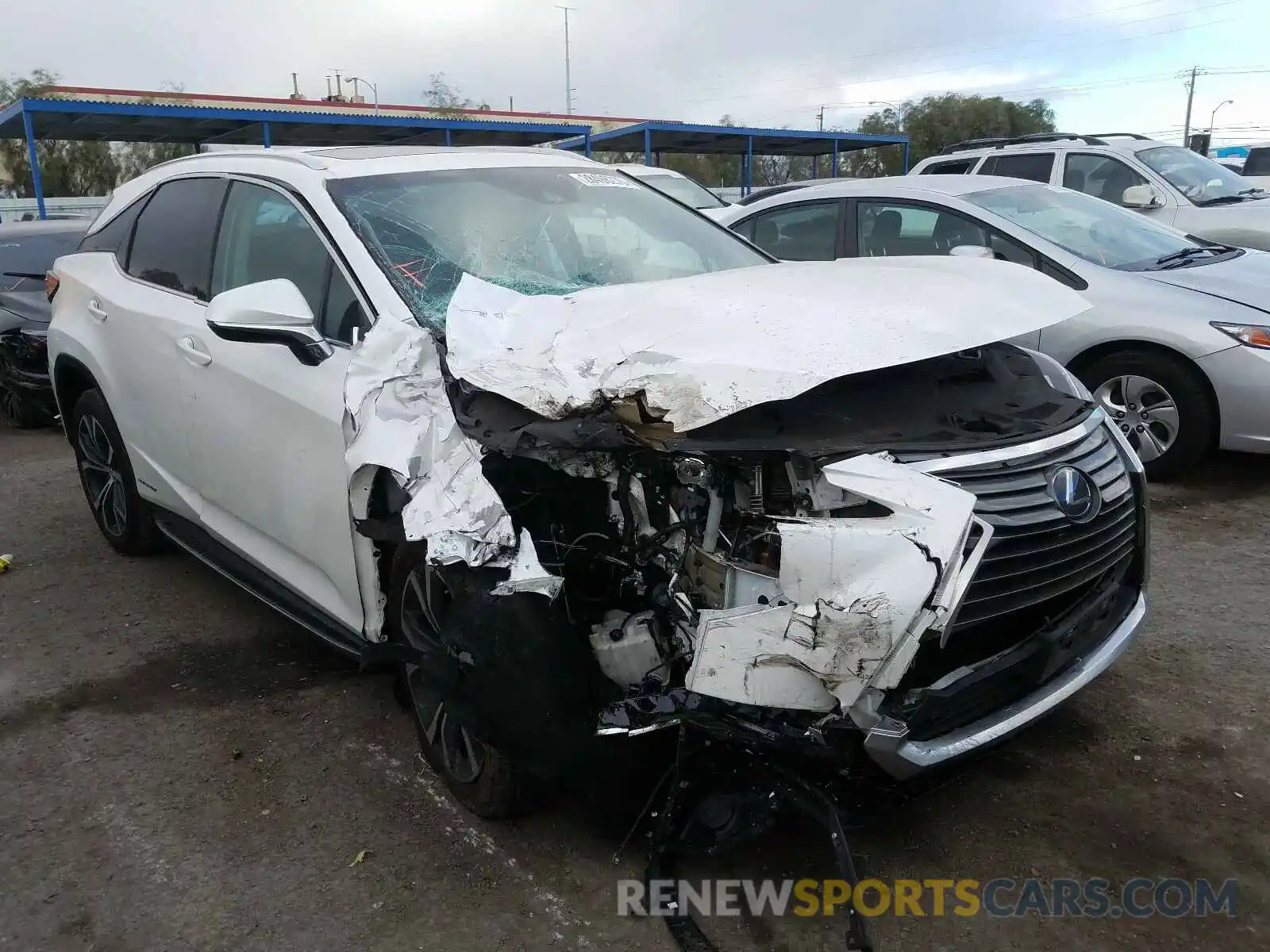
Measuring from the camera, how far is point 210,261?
378 cm

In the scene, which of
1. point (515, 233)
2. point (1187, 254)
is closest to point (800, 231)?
point (1187, 254)

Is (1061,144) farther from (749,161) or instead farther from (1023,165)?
(749,161)

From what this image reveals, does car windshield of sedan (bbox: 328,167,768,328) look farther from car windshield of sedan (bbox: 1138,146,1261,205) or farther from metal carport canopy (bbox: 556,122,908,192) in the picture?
metal carport canopy (bbox: 556,122,908,192)

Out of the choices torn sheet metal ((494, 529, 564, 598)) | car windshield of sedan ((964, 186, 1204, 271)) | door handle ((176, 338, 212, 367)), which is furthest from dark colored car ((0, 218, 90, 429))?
car windshield of sedan ((964, 186, 1204, 271))

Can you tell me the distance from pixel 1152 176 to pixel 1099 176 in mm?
432

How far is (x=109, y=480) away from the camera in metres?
4.84

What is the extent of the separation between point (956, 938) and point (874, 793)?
15.4 inches

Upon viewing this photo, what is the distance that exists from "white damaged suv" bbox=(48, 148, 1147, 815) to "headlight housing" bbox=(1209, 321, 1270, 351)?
2.57 metres

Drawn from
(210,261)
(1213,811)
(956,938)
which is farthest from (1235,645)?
(210,261)

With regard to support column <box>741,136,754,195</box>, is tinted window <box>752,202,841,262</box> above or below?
below

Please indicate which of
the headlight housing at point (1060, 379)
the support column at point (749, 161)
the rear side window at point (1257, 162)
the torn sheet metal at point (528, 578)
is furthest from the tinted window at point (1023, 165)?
the support column at point (749, 161)

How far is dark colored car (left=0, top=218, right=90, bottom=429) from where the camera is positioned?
7566mm

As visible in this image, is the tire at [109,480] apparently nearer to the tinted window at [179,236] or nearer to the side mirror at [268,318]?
the tinted window at [179,236]

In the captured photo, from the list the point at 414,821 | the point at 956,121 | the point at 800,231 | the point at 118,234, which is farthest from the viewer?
the point at 956,121
